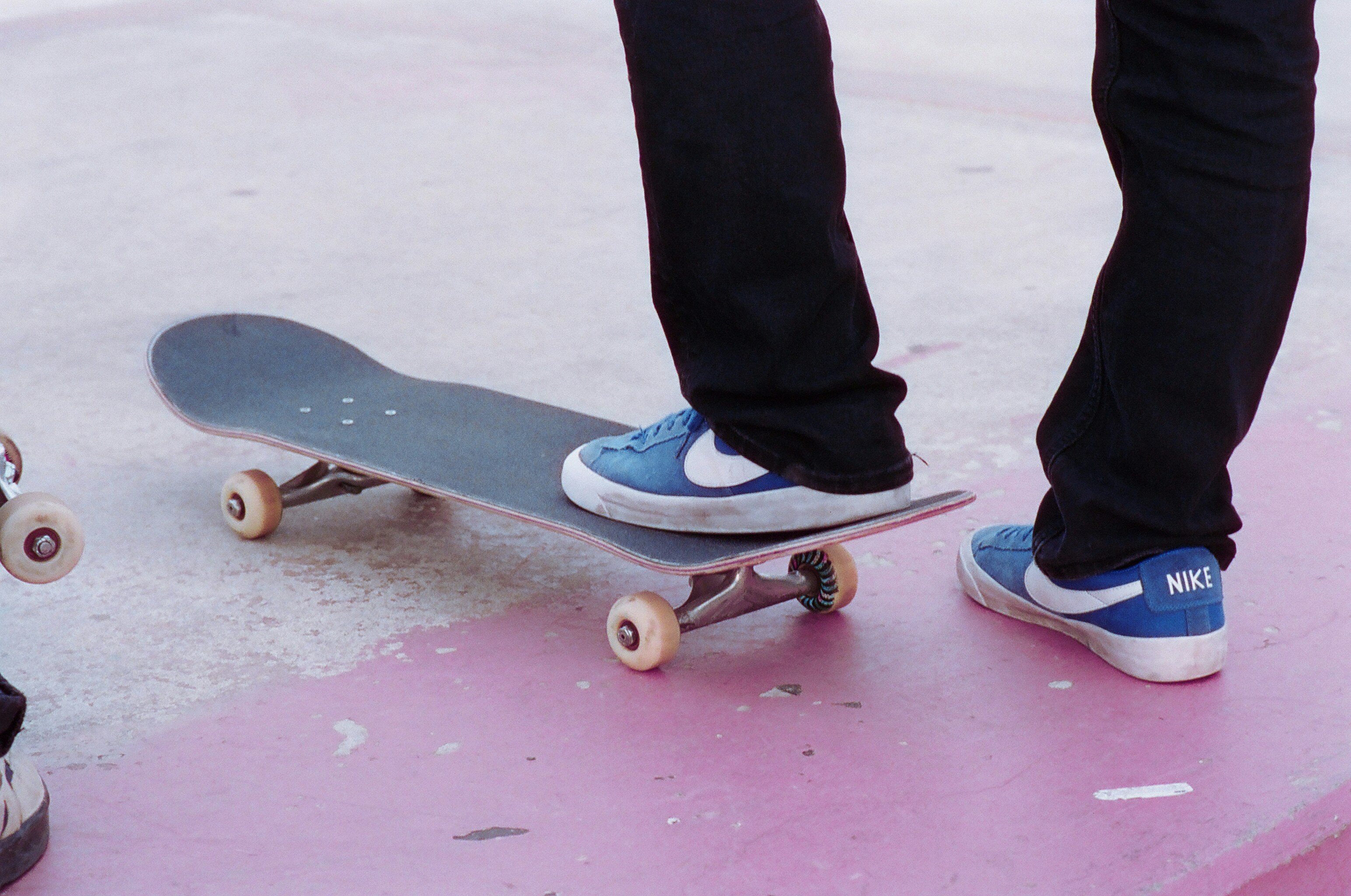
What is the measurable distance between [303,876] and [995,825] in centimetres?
59

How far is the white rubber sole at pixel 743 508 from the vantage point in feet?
→ 4.87

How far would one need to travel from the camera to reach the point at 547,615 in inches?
65.6

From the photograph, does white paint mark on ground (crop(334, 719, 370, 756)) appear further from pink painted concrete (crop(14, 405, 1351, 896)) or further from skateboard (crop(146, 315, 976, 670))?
skateboard (crop(146, 315, 976, 670))

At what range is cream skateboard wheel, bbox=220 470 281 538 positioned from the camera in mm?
1845

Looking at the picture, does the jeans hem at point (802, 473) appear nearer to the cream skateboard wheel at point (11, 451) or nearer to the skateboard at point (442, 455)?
the skateboard at point (442, 455)

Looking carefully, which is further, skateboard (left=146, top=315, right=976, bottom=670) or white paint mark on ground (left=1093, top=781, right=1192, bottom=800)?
skateboard (left=146, top=315, right=976, bottom=670)

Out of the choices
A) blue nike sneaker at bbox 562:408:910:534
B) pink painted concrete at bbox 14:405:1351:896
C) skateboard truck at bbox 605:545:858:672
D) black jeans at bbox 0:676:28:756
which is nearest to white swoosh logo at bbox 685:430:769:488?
blue nike sneaker at bbox 562:408:910:534

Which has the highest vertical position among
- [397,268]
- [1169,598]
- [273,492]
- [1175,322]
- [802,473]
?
[1175,322]

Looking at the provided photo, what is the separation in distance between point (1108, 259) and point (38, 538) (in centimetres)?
101

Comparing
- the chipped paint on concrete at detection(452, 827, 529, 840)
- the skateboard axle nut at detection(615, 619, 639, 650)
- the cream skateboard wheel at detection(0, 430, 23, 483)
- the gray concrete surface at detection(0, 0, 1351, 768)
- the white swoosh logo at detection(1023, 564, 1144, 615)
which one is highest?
the cream skateboard wheel at detection(0, 430, 23, 483)

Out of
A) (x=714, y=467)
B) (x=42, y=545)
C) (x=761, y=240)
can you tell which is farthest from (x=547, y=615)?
(x=42, y=545)

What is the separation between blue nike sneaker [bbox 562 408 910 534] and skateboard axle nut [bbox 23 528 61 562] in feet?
2.00

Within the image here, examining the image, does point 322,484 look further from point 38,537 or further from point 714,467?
point 38,537

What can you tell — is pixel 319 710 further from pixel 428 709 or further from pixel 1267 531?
pixel 1267 531
